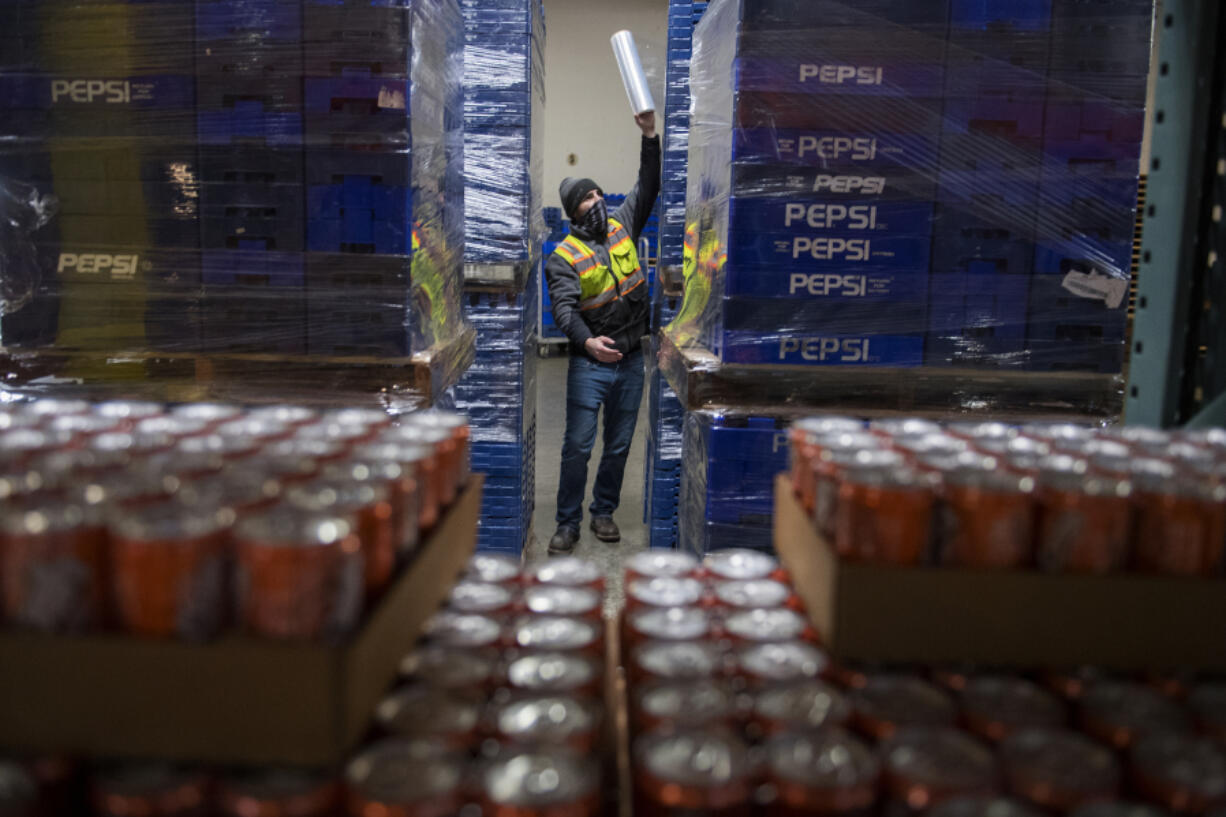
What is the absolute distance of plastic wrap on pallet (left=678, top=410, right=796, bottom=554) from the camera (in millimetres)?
3516

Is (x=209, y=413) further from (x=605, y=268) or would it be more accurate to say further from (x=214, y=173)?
(x=605, y=268)

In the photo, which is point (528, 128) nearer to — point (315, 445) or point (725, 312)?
point (725, 312)

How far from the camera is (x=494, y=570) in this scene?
1.90m

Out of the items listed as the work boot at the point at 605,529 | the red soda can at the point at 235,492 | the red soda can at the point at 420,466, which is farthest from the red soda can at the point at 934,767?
the work boot at the point at 605,529

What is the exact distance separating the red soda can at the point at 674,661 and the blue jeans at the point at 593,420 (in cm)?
423

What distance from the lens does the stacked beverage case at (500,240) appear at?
5047 millimetres

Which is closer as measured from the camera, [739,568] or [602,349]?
[739,568]

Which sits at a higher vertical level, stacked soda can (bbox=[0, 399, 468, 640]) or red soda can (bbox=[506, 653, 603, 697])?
stacked soda can (bbox=[0, 399, 468, 640])

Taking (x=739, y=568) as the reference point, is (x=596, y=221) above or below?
above

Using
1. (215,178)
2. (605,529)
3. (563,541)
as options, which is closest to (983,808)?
(215,178)

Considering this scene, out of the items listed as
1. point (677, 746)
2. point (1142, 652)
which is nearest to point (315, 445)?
point (677, 746)

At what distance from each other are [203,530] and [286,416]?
79cm

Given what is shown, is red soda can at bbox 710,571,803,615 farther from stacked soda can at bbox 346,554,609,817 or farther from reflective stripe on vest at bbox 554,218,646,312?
reflective stripe on vest at bbox 554,218,646,312

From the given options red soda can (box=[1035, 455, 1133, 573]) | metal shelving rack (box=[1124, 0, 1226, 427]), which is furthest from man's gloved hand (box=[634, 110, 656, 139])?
red soda can (box=[1035, 455, 1133, 573])
